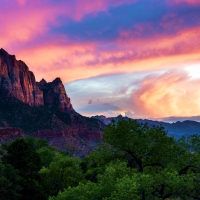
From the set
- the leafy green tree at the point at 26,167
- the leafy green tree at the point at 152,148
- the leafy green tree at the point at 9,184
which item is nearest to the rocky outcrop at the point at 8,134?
the leafy green tree at the point at 26,167

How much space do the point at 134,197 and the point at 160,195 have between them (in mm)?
5599

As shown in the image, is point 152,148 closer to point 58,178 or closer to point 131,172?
point 131,172

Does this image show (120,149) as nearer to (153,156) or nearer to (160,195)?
(153,156)

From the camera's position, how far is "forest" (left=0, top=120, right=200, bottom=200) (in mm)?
23625

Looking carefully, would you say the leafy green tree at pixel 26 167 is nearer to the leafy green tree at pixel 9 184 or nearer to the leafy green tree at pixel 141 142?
the leafy green tree at pixel 9 184

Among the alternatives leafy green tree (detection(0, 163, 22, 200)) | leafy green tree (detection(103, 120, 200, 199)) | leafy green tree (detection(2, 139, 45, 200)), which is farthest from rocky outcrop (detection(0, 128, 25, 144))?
leafy green tree (detection(103, 120, 200, 199))

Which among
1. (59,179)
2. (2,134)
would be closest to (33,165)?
(59,179)

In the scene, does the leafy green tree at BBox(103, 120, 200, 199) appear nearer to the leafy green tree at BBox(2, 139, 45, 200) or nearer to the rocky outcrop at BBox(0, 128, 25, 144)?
the leafy green tree at BBox(2, 139, 45, 200)

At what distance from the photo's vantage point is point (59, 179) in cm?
4591

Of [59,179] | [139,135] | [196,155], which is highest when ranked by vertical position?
[139,135]

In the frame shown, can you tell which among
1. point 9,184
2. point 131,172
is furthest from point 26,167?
point 131,172

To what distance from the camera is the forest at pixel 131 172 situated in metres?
23.6

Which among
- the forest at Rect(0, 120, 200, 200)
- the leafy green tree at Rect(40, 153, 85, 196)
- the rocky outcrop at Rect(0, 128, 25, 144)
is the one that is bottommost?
the leafy green tree at Rect(40, 153, 85, 196)

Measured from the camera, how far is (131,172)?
2702cm
